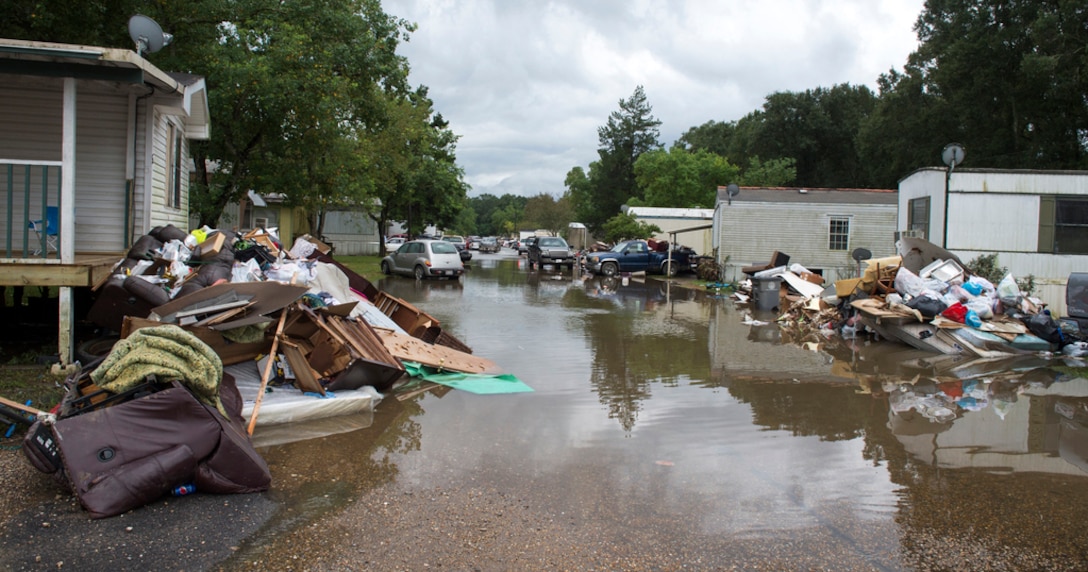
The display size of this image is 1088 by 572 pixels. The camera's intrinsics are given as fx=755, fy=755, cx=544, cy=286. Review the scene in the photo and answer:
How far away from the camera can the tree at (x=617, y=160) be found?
71.8 m

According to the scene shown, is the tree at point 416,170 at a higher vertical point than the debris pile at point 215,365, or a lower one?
higher

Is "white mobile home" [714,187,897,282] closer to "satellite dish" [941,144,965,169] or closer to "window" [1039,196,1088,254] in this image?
"window" [1039,196,1088,254]

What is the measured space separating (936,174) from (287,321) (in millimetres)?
15336

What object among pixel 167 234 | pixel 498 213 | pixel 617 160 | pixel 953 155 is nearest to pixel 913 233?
pixel 953 155

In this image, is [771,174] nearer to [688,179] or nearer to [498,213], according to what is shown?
[688,179]

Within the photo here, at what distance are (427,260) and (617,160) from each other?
1890 inches

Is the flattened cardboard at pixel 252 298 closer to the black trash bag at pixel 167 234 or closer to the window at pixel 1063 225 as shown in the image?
the black trash bag at pixel 167 234

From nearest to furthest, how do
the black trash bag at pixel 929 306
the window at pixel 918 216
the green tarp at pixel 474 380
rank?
the green tarp at pixel 474 380
the black trash bag at pixel 929 306
the window at pixel 918 216

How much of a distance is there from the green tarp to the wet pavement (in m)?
0.24

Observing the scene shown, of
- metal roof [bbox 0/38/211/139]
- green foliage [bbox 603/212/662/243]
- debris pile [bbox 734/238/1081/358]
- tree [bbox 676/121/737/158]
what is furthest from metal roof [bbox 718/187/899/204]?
tree [bbox 676/121/737/158]

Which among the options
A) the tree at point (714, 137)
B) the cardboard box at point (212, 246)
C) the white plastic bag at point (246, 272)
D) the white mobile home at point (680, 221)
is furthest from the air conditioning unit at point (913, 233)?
the tree at point (714, 137)

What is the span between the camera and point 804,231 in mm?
27391

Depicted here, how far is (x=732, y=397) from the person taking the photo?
340 inches

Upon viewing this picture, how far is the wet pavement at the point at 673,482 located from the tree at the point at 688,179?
45.5 m
